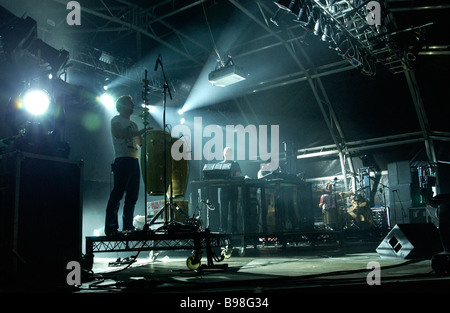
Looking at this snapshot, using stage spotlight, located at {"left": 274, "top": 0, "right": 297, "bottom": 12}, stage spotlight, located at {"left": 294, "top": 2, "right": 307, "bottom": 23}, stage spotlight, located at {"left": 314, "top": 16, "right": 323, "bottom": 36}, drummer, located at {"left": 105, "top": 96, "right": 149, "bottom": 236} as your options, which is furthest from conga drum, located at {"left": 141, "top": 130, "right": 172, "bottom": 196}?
stage spotlight, located at {"left": 314, "top": 16, "right": 323, "bottom": 36}

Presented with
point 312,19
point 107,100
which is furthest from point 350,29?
point 107,100

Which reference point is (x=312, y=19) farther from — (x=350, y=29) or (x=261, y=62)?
(x=261, y=62)

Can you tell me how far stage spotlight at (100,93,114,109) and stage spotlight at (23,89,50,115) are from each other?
240 inches

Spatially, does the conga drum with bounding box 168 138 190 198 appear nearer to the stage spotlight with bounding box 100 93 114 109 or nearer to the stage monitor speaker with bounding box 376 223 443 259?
the stage monitor speaker with bounding box 376 223 443 259

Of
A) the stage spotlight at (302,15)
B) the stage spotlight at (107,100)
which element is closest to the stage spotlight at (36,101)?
the stage spotlight at (302,15)

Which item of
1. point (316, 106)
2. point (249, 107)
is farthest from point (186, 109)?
point (316, 106)

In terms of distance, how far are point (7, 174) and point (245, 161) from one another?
33.0 feet

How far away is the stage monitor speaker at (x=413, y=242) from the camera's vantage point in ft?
13.4

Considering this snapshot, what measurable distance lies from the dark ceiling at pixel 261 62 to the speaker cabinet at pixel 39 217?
17.2 ft

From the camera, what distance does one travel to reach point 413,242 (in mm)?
4102

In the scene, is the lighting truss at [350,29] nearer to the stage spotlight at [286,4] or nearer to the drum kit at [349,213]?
the stage spotlight at [286,4]

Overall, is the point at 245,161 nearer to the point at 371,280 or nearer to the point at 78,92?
the point at 78,92

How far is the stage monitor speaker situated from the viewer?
4074mm

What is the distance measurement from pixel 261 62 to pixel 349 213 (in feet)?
16.6
